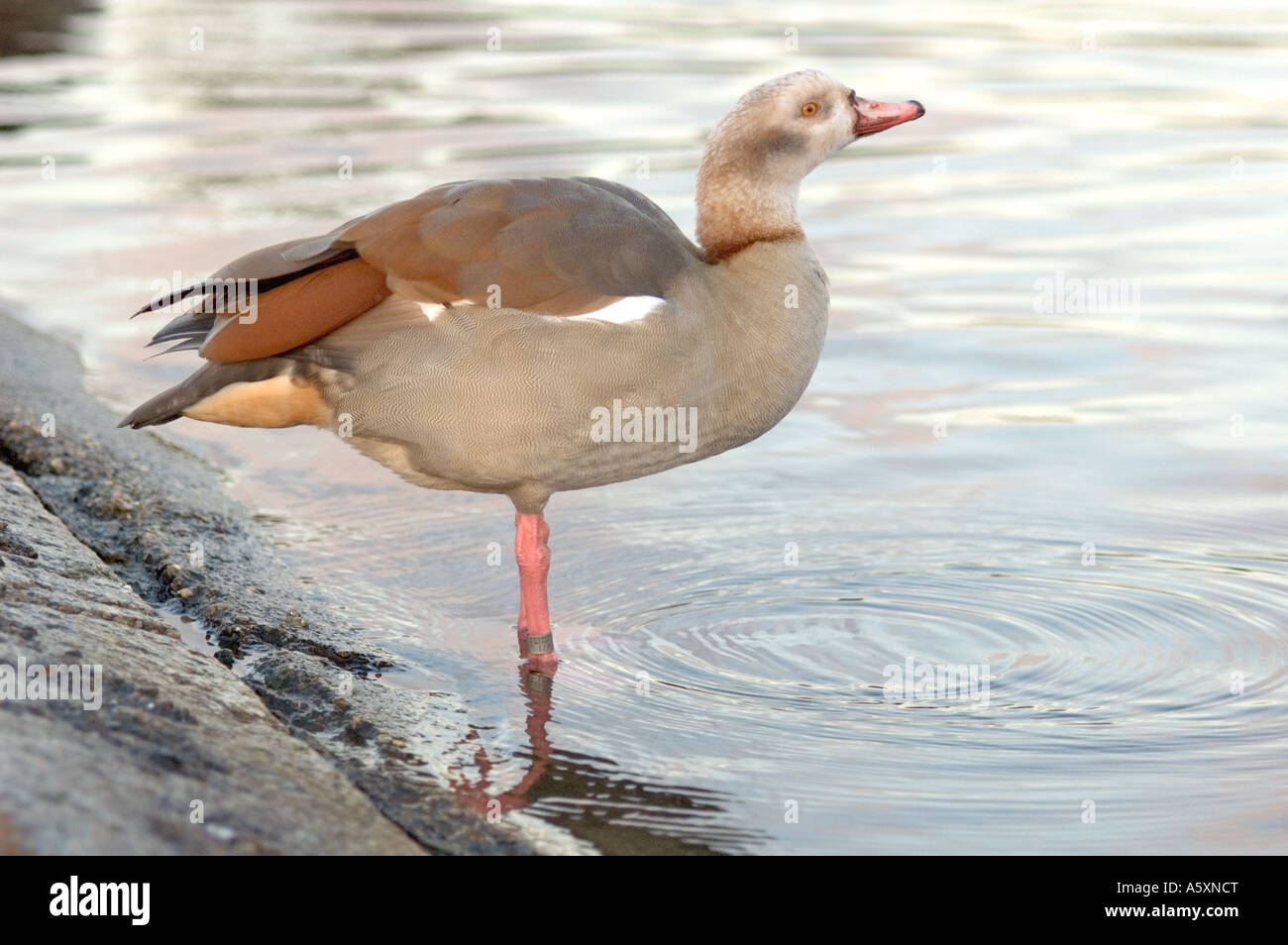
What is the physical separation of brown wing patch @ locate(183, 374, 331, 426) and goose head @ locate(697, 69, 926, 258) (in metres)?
1.63

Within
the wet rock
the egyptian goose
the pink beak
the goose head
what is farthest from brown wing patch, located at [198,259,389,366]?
the pink beak

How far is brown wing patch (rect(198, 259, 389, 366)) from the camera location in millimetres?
5910

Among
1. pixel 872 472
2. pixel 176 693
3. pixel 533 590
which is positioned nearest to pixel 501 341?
pixel 533 590

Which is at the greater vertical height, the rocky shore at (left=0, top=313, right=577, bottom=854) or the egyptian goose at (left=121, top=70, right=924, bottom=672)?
the egyptian goose at (left=121, top=70, right=924, bottom=672)

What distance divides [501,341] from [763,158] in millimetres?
1346

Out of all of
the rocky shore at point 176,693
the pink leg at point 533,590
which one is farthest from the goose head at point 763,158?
the rocky shore at point 176,693

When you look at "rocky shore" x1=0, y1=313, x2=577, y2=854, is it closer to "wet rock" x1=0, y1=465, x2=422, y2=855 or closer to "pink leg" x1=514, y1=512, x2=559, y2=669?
"wet rock" x1=0, y1=465, x2=422, y2=855

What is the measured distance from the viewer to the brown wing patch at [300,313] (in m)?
5.91

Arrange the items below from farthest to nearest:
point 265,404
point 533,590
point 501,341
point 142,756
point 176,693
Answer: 1. point 533,590
2. point 265,404
3. point 501,341
4. point 176,693
5. point 142,756

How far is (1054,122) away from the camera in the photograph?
52.7 ft

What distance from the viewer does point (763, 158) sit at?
6.51 metres

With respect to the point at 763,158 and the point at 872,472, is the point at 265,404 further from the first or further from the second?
the point at 872,472

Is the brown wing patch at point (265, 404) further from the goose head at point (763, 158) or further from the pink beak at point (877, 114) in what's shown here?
the pink beak at point (877, 114)
